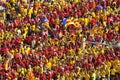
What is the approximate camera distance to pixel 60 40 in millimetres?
18641

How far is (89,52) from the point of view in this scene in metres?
17.6

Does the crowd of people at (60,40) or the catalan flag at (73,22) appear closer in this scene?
the crowd of people at (60,40)

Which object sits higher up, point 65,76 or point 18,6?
point 18,6

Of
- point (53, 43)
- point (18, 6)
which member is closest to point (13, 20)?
point (18, 6)

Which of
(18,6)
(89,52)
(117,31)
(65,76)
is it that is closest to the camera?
(65,76)

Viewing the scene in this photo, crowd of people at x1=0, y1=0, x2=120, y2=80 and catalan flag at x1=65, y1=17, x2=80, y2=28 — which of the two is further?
catalan flag at x1=65, y1=17, x2=80, y2=28

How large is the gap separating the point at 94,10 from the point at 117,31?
2515 mm

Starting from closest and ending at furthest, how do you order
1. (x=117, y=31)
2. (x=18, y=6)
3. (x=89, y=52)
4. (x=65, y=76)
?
1. (x=65, y=76)
2. (x=89, y=52)
3. (x=117, y=31)
4. (x=18, y=6)

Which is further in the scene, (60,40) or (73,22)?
(73,22)

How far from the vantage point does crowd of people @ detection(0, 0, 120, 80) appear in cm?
1616

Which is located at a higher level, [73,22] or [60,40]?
[73,22]

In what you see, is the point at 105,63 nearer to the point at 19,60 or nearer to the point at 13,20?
the point at 19,60

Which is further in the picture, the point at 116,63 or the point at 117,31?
the point at 117,31

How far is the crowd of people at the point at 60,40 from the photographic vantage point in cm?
1616
